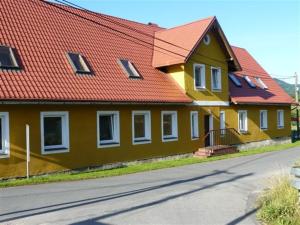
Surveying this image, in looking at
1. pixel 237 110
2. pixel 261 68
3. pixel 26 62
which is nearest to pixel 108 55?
pixel 26 62

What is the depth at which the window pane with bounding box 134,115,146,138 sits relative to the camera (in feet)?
62.4

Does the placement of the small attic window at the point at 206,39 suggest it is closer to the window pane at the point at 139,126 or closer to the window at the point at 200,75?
the window at the point at 200,75

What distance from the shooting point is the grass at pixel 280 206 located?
7.93 metres

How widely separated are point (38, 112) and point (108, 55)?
5.90 meters

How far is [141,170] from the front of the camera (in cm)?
1633

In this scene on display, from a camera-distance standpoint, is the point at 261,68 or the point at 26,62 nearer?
the point at 26,62

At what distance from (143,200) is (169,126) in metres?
11.1

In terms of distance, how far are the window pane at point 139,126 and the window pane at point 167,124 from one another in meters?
1.50

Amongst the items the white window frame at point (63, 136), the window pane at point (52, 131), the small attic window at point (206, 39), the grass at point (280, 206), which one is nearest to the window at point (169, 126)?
the small attic window at point (206, 39)

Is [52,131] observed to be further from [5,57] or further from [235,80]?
[235,80]

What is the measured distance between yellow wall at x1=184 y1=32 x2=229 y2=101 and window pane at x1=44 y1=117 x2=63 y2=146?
8099 millimetres

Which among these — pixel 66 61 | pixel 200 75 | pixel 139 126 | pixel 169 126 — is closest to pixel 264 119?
pixel 200 75

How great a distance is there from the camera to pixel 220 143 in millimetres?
24125

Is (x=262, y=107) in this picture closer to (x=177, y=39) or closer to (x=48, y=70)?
(x=177, y=39)
